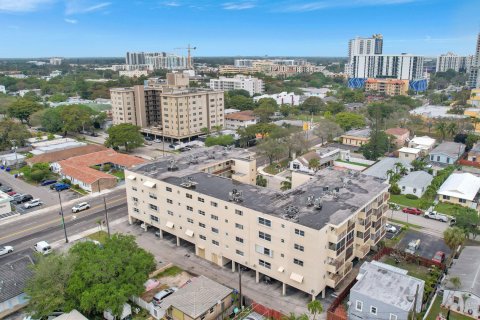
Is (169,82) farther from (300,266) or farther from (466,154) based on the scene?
(300,266)

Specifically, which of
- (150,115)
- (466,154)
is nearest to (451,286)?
(466,154)

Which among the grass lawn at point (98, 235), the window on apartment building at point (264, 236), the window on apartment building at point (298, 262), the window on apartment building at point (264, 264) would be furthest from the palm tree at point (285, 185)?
the grass lawn at point (98, 235)

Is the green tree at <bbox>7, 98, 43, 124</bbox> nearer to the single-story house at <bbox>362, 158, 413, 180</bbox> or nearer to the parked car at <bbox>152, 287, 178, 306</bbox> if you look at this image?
the single-story house at <bbox>362, 158, 413, 180</bbox>

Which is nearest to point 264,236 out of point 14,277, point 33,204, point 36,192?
point 14,277

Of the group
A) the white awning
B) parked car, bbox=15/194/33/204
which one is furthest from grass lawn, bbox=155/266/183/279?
parked car, bbox=15/194/33/204

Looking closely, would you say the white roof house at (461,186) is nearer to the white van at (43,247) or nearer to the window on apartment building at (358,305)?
the window on apartment building at (358,305)
